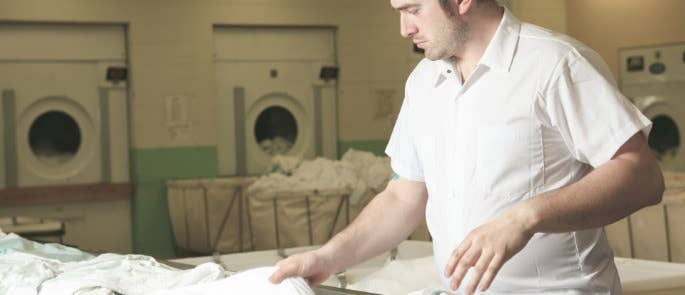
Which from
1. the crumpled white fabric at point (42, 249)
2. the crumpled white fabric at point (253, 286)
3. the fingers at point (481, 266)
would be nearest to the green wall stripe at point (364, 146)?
the crumpled white fabric at point (42, 249)

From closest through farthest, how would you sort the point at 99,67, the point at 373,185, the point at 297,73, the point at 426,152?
the point at 426,152 < the point at 373,185 < the point at 99,67 < the point at 297,73

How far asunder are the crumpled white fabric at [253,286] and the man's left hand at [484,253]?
24cm

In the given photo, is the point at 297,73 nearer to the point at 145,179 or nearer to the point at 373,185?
the point at 145,179

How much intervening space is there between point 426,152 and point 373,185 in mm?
4047

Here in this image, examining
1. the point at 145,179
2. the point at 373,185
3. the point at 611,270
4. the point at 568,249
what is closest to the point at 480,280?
the point at 568,249

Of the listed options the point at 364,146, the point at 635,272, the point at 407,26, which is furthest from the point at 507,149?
the point at 364,146

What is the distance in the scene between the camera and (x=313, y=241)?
6191mm

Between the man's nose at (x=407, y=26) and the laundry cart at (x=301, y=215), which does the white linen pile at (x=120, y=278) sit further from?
the laundry cart at (x=301, y=215)

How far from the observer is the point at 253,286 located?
1.53 metres

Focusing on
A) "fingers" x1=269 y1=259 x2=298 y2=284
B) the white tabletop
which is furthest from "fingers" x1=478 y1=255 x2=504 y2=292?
the white tabletop

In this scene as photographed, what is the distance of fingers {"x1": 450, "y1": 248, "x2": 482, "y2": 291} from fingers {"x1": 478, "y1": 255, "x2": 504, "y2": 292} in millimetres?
23

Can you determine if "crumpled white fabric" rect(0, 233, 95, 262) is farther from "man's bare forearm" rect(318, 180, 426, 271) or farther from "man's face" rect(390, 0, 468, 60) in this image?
"man's face" rect(390, 0, 468, 60)

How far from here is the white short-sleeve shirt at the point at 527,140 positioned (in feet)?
5.82

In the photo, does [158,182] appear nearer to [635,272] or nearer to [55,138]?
[55,138]
